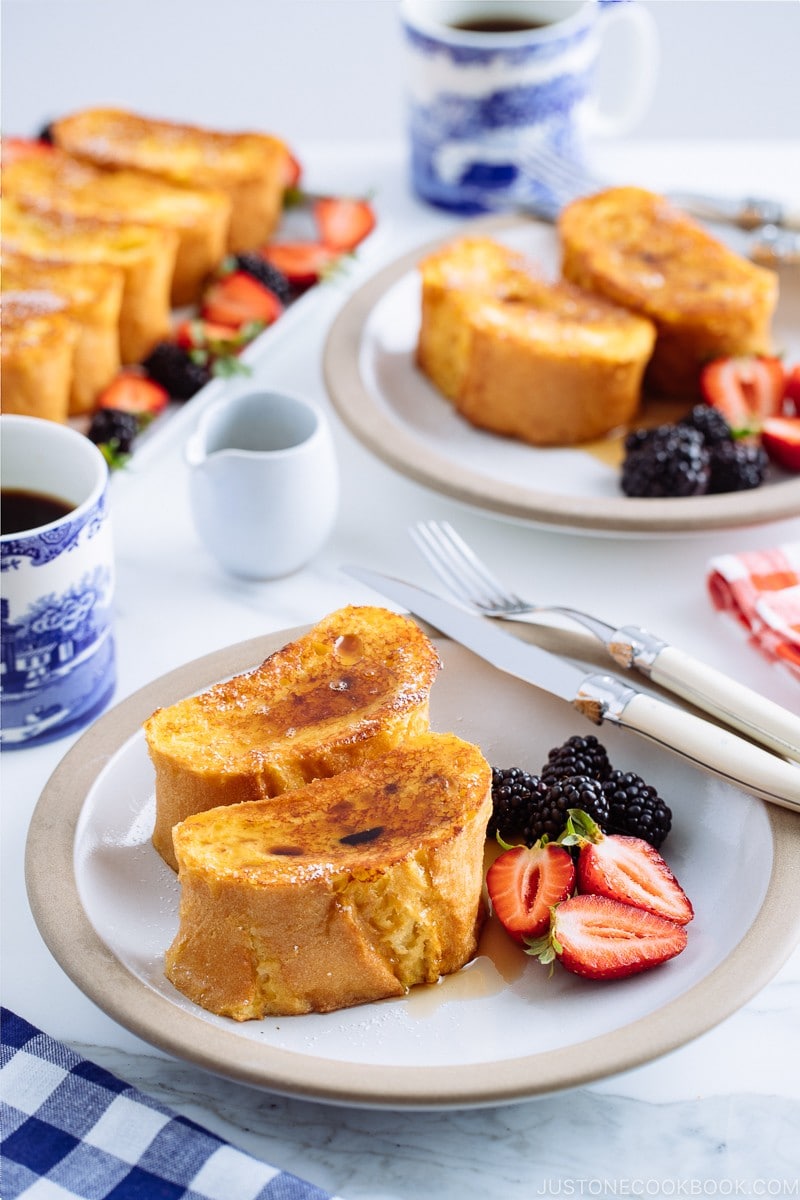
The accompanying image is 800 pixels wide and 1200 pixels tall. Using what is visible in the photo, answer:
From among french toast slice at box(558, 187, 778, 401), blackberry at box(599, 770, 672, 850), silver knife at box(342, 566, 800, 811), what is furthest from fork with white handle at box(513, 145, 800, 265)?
blackberry at box(599, 770, 672, 850)

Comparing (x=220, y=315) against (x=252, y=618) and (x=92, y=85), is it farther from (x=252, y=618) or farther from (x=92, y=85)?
(x=92, y=85)

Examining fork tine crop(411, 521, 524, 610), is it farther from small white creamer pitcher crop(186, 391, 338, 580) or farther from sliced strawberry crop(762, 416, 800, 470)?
sliced strawberry crop(762, 416, 800, 470)

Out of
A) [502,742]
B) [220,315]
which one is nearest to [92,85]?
[220,315]

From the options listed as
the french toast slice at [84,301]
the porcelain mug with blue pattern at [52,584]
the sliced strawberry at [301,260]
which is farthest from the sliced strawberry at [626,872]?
the sliced strawberry at [301,260]

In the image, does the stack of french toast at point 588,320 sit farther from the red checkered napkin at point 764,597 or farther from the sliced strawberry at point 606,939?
the sliced strawberry at point 606,939

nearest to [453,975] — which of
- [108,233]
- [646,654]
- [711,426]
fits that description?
[646,654]

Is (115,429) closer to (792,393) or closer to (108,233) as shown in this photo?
(108,233)
